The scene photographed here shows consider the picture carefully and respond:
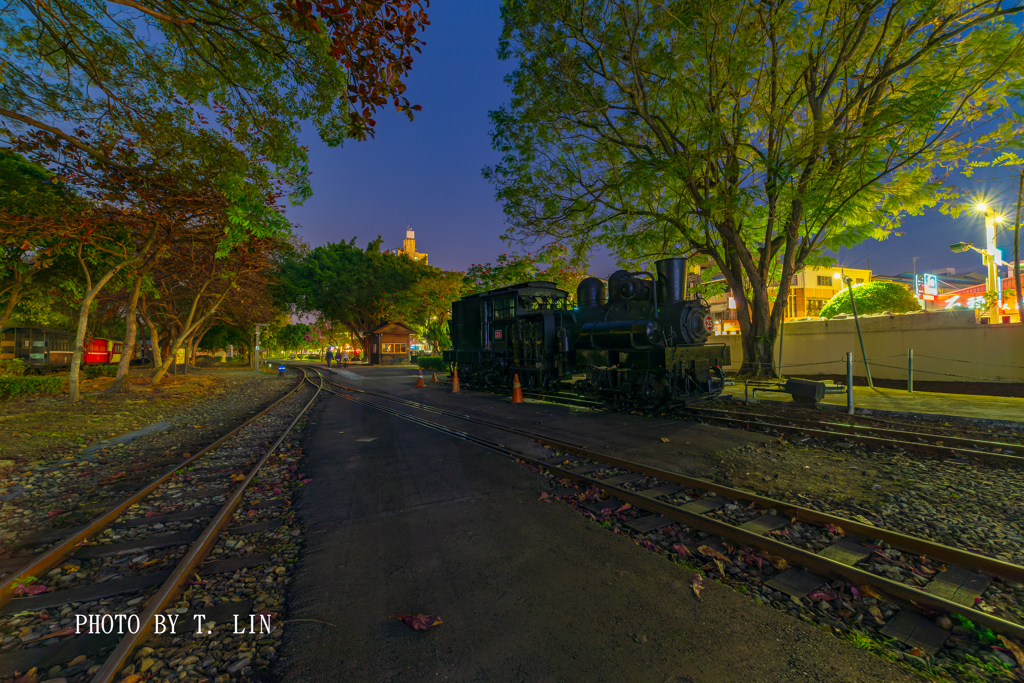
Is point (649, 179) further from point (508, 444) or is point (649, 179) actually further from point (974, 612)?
point (974, 612)

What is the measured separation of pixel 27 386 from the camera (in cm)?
1195

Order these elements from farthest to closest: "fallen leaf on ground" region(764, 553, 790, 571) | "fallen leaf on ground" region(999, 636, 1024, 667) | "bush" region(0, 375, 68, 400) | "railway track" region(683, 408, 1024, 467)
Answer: "bush" region(0, 375, 68, 400) < "railway track" region(683, 408, 1024, 467) < "fallen leaf on ground" region(764, 553, 790, 571) < "fallen leaf on ground" region(999, 636, 1024, 667)

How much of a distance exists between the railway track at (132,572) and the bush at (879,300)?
27.1m

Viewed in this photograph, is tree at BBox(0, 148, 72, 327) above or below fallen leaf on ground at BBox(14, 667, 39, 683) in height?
above

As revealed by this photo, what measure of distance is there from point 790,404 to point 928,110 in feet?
23.6

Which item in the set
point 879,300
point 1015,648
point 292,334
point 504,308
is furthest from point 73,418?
point 292,334

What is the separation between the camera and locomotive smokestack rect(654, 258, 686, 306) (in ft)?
32.6

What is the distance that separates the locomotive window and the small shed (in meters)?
31.3

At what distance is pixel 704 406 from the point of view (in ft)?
33.6

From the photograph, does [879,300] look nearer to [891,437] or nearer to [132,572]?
[891,437]

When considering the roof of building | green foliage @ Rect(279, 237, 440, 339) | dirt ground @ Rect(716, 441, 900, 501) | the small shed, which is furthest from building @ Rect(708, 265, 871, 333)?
dirt ground @ Rect(716, 441, 900, 501)

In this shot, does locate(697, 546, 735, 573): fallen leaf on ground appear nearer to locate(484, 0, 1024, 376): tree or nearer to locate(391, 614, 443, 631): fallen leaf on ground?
locate(391, 614, 443, 631): fallen leaf on ground

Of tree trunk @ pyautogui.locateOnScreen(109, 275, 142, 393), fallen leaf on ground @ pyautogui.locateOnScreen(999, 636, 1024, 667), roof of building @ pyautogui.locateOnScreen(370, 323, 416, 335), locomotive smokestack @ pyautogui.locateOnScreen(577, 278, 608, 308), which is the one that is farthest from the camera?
roof of building @ pyautogui.locateOnScreen(370, 323, 416, 335)

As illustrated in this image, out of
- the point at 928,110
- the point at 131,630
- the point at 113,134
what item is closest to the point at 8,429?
the point at 113,134
